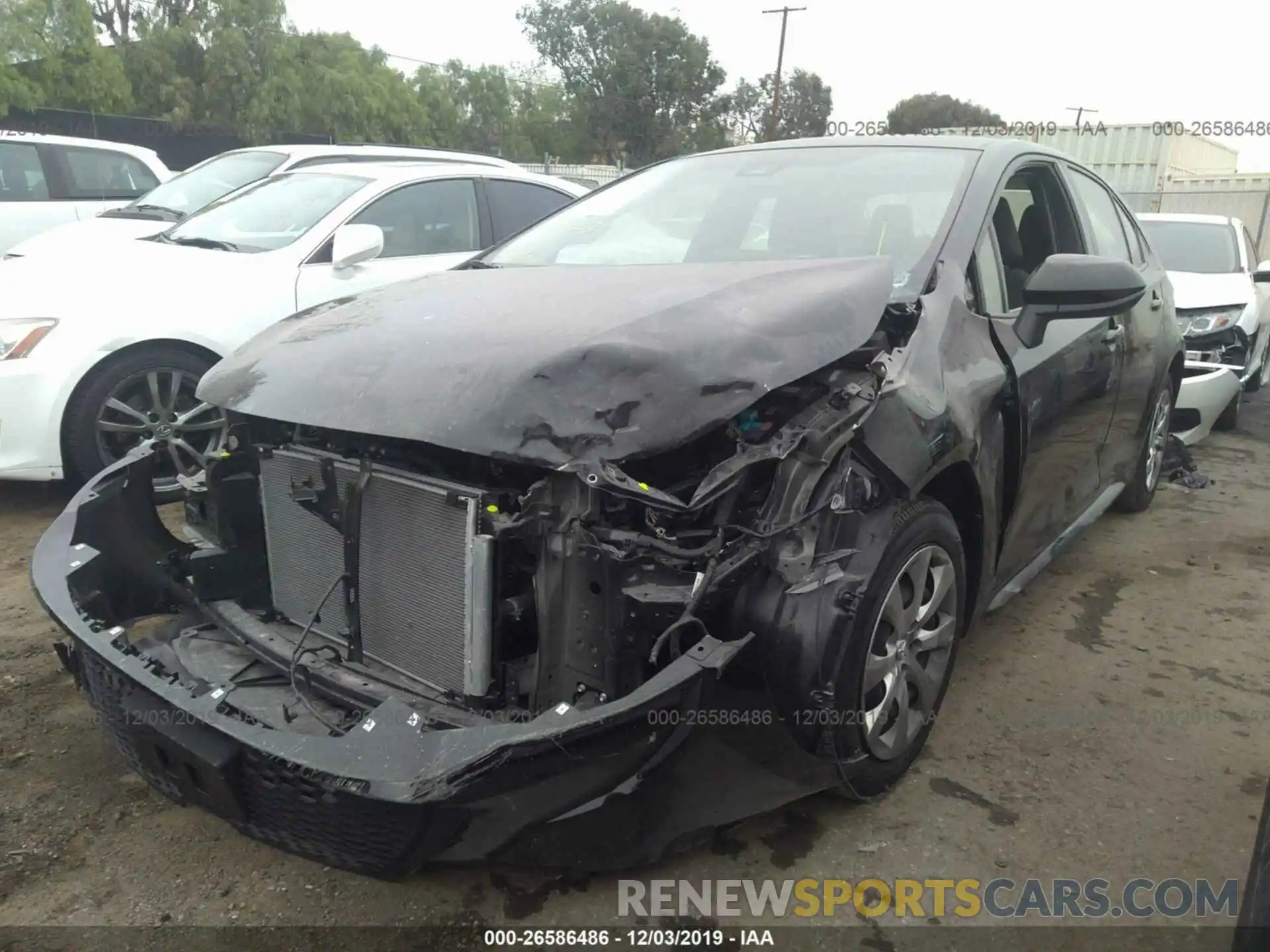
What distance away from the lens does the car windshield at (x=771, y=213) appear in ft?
9.53

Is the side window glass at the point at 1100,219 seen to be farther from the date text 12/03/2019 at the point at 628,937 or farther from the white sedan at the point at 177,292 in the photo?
the white sedan at the point at 177,292

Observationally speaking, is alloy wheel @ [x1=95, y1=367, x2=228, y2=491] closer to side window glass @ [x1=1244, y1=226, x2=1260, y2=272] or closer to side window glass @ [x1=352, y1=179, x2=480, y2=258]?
side window glass @ [x1=352, y1=179, x2=480, y2=258]

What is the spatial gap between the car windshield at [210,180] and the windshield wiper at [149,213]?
3 centimetres

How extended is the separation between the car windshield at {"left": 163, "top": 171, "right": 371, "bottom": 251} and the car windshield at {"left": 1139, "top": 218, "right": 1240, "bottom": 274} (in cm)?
616

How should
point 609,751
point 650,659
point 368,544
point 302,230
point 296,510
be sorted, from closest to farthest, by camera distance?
1. point 609,751
2. point 650,659
3. point 368,544
4. point 296,510
5. point 302,230

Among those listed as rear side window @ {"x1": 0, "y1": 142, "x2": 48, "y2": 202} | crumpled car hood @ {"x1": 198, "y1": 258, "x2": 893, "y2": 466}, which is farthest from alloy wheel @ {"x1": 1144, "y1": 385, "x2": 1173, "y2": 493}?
rear side window @ {"x1": 0, "y1": 142, "x2": 48, "y2": 202}

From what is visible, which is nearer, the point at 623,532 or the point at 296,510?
the point at 623,532

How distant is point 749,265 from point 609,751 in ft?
4.79

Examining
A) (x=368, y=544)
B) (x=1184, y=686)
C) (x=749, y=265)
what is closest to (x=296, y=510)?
(x=368, y=544)

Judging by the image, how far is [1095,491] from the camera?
387 cm

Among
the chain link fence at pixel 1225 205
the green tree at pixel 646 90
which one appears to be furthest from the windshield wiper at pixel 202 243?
the green tree at pixel 646 90

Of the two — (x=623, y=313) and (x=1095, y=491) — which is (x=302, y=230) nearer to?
(x=623, y=313)

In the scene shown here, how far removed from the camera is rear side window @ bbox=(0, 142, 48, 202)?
8734 millimetres

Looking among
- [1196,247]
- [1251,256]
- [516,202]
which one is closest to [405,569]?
[516,202]
